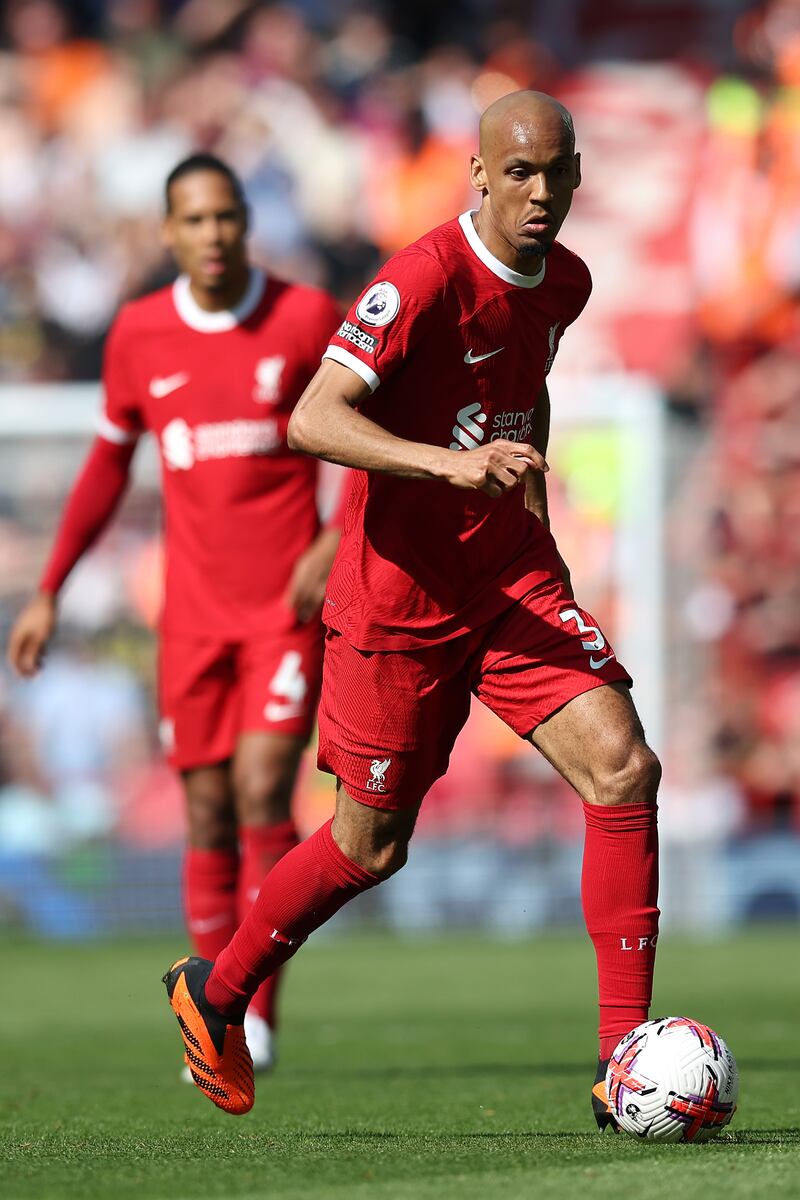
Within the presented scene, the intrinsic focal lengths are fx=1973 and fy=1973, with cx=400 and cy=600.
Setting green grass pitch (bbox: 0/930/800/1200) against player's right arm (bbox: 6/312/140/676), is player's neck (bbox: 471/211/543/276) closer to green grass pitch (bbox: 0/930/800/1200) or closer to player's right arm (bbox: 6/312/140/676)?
green grass pitch (bbox: 0/930/800/1200)

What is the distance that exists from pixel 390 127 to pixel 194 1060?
12892 mm

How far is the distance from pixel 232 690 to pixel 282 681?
26cm

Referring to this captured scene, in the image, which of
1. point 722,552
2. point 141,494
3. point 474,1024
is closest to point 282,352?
point 474,1024

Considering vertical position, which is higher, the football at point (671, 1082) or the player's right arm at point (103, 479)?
the player's right arm at point (103, 479)

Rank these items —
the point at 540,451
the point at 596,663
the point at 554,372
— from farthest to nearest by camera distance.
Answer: the point at 554,372
the point at 540,451
the point at 596,663

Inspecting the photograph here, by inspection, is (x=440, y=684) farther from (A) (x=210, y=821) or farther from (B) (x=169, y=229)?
(B) (x=169, y=229)

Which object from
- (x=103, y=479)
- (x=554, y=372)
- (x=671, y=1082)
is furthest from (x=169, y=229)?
(x=554, y=372)

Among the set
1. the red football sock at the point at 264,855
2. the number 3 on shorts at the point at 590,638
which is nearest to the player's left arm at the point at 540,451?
the number 3 on shorts at the point at 590,638

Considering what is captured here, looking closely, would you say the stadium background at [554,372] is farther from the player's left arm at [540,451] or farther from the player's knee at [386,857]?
the player's knee at [386,857]

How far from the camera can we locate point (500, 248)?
177 inches

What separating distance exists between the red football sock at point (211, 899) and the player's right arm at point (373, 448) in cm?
265

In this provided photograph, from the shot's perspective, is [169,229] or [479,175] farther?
[169,229]

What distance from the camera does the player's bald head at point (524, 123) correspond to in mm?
4375

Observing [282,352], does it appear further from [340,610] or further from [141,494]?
[141,494]
